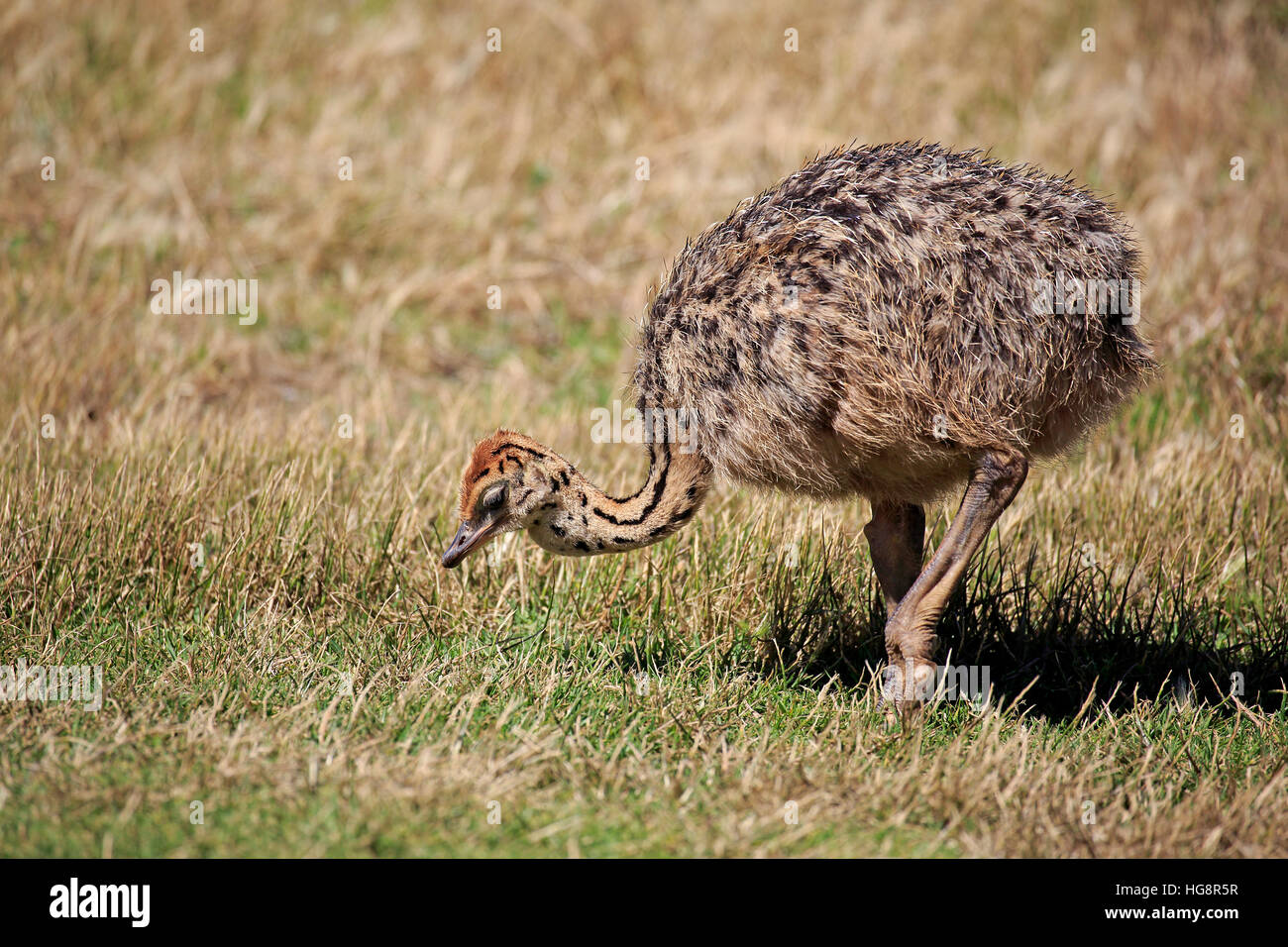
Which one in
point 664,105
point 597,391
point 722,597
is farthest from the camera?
point 664,105

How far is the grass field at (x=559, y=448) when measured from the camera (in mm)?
4254

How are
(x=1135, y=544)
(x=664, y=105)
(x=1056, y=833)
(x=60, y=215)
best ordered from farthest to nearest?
(x=664, y=105) < (x=60, y=215) < (x=1135, y=544) < (x=1056, y=833)

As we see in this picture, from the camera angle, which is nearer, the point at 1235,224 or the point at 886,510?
the point at 886,510

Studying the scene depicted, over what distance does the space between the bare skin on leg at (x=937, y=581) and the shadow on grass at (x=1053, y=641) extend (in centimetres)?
39

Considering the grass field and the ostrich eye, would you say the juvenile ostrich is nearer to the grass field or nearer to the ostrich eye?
the ostrich eye

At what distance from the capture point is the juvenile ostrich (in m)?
4.49

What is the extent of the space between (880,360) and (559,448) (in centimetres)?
279

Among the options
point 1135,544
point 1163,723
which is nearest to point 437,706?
point 1163,723

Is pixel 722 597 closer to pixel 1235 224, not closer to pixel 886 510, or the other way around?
pixel 886 510

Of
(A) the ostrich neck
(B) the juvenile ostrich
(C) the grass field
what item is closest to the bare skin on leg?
(B) the juvenile ostrich

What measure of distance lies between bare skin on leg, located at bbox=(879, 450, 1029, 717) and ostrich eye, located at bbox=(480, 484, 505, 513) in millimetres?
1521

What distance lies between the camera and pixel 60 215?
30.8 ft

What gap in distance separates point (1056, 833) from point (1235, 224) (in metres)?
6.70

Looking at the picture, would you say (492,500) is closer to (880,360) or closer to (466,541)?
(466,541)
